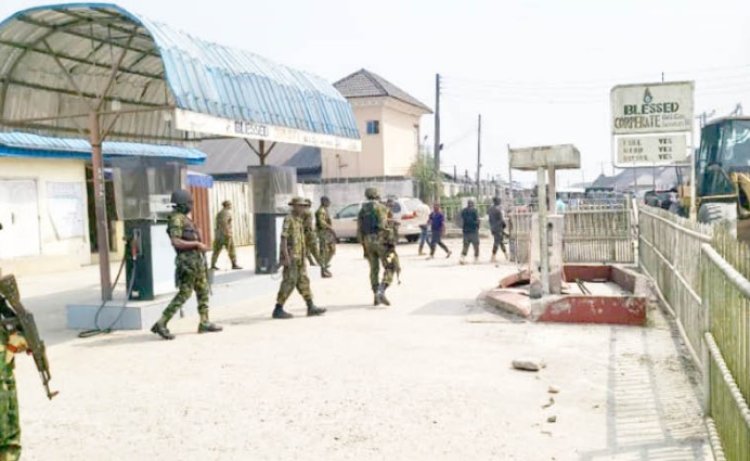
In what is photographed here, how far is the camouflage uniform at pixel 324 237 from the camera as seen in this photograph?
13.9 meters

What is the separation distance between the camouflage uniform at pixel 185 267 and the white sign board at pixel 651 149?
633 centimetres

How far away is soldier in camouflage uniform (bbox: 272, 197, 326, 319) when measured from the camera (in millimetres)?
9000

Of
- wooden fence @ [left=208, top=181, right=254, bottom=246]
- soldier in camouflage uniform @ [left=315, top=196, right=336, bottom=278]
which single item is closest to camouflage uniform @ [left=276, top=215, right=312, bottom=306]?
soldier in camouflage uniform @ [left=315, top=196, right=336, bottom=278]

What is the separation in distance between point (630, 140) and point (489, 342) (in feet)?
15.7

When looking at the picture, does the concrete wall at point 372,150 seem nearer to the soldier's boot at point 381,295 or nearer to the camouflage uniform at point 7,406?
the soldier's boot at point 381,295

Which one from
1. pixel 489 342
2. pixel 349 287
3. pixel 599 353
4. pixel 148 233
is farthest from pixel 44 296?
pixel 599 353

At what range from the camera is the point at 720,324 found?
4102mm

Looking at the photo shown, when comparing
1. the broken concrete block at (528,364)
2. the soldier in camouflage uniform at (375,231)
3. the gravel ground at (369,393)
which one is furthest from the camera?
the soldier in camouflage uniform at (375,231)

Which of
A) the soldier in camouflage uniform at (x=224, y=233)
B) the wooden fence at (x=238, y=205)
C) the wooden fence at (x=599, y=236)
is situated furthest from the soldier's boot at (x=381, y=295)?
the wooden fence at (x=238, y=205)

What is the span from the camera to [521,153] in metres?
9.11

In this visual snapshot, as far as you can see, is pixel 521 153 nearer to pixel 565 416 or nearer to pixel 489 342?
pixel 489 342

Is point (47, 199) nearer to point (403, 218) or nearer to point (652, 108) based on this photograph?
point (403, 218)

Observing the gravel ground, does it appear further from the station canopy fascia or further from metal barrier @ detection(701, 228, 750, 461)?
the station canopy fascia

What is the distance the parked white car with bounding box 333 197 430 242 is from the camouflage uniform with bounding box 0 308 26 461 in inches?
753
